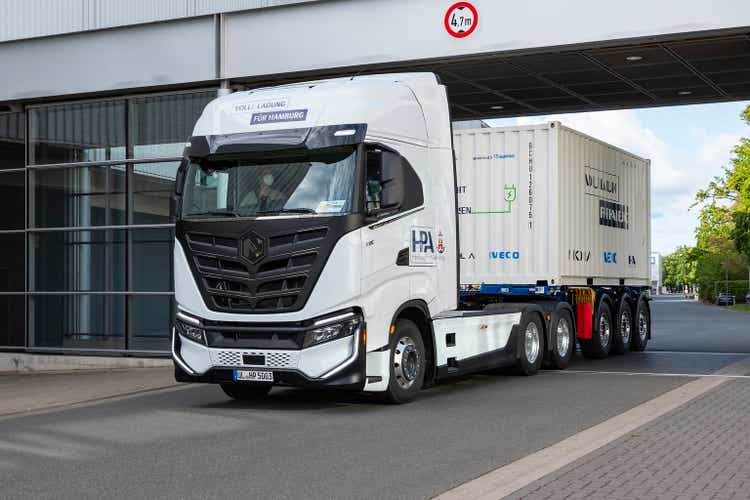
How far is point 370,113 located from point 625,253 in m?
9.37

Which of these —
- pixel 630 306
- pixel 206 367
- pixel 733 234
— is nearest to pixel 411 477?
pixel 206 367

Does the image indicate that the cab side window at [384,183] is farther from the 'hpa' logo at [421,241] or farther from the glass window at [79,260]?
the glass window at [79,260]

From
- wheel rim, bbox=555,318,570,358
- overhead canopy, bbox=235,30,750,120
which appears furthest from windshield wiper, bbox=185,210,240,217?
overhead canopy, bbox=235,30,750,120

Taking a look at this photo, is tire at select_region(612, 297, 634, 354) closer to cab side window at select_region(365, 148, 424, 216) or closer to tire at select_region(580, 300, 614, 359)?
tire at select_region(580, 300, 614, 359)

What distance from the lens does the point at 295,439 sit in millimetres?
9570

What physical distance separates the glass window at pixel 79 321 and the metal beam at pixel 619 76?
9227mm

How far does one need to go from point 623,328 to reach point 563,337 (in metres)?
3.27

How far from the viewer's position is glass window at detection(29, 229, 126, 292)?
19.9 m

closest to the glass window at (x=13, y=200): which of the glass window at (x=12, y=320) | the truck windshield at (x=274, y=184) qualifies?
the glass window at (x=12, y=320)

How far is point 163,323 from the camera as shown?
19.3m

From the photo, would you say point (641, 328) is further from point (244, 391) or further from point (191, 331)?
point (191, 331)

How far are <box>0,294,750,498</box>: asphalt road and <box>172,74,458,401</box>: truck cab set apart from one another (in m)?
0.60

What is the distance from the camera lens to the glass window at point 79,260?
19.9 meters

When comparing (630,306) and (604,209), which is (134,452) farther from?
(630,306)
